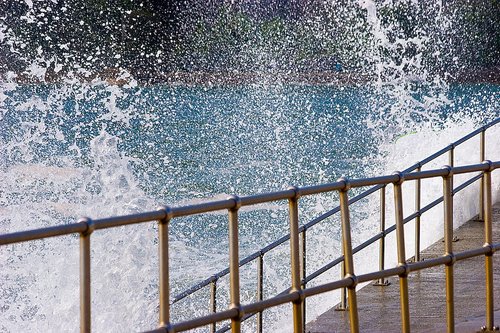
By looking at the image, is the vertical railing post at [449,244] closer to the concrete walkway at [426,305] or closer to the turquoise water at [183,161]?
the concrete walkway at [426,305]

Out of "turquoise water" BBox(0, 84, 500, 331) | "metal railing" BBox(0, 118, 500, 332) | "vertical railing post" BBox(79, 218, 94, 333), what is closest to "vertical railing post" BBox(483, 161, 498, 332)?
"metal railing" BBox(0, 118, 500, 332)

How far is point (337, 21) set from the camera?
60.8m

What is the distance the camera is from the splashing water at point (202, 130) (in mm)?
12797

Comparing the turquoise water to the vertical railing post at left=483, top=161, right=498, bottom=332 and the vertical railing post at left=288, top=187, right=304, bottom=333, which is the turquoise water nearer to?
the vertical railing post at left=483, top=161, right=498, bottom=332

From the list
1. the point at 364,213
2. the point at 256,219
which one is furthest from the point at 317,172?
the point at 364,213

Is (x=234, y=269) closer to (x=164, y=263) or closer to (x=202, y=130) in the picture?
(x=164, y=263)

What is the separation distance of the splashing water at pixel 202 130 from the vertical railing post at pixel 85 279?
528 centimetres

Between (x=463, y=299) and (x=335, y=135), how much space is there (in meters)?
42.5

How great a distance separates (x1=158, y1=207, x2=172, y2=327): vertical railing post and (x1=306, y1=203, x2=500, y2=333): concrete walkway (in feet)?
7.75

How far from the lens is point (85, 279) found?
3.59m

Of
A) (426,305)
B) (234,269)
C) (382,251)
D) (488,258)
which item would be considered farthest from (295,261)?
(382,251)

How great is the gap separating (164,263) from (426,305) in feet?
10.3

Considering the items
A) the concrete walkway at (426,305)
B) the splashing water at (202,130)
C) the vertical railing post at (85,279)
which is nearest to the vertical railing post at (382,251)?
the concrete walkway at (426,305)

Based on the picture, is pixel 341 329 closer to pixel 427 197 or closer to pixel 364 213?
pixel 427 197
